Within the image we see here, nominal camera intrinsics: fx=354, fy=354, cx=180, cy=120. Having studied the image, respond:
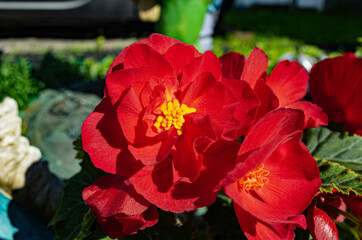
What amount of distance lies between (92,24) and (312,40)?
13.7 ft

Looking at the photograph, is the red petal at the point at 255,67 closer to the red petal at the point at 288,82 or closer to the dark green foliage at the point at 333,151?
the red petal at the point at 288,82

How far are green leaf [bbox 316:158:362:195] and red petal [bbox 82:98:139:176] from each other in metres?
0.24

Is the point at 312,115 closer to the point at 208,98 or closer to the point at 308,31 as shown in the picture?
the point at 208,98

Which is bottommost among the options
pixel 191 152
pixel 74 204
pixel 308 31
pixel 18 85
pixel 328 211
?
pixel 308 31

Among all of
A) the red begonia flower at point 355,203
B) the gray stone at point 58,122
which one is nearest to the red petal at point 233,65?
the red begonia flower at point 355,203

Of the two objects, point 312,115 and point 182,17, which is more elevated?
point 312,115

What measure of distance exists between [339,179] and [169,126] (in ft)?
0.78

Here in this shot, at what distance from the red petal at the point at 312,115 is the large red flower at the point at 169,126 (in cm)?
12

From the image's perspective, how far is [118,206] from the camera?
1.24 feet

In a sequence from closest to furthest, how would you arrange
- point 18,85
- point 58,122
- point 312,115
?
point 312,115 → point 58,122 → point 18,85

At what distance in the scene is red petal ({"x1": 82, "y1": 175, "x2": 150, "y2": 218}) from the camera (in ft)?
1.24

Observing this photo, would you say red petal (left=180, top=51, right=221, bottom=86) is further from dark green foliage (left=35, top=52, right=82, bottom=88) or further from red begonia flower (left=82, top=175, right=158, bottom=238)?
dark green foliage (left=35, top=52, right=82, bottom=88)

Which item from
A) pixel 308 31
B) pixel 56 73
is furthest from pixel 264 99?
pixel 308 31

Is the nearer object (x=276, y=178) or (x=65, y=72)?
(x=276, y=178)
